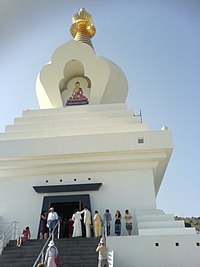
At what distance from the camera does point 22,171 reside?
1594 cm

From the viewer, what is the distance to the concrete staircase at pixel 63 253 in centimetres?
979

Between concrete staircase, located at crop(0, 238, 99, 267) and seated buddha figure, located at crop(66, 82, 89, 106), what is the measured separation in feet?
31.6

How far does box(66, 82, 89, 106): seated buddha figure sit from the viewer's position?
19500mm

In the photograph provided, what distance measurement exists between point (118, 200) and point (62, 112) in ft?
21.1

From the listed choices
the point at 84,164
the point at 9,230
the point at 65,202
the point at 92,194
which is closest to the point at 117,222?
the point at 92,194

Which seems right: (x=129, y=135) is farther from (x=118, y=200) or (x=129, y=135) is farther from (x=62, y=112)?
(x=62, y=112)

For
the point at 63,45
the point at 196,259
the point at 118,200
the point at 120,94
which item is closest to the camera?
the point at 196,259

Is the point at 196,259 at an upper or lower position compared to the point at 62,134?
lower

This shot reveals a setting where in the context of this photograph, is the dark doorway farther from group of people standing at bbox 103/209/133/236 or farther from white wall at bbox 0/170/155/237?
group of people standing at bbox 103/209/133/236

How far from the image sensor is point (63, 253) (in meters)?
10.5

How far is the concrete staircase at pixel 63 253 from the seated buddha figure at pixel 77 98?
9634 millimetres

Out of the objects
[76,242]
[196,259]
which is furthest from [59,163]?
[196,259]

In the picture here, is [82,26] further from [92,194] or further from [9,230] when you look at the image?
[9,230]

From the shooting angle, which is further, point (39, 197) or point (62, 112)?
point (62, 112)
